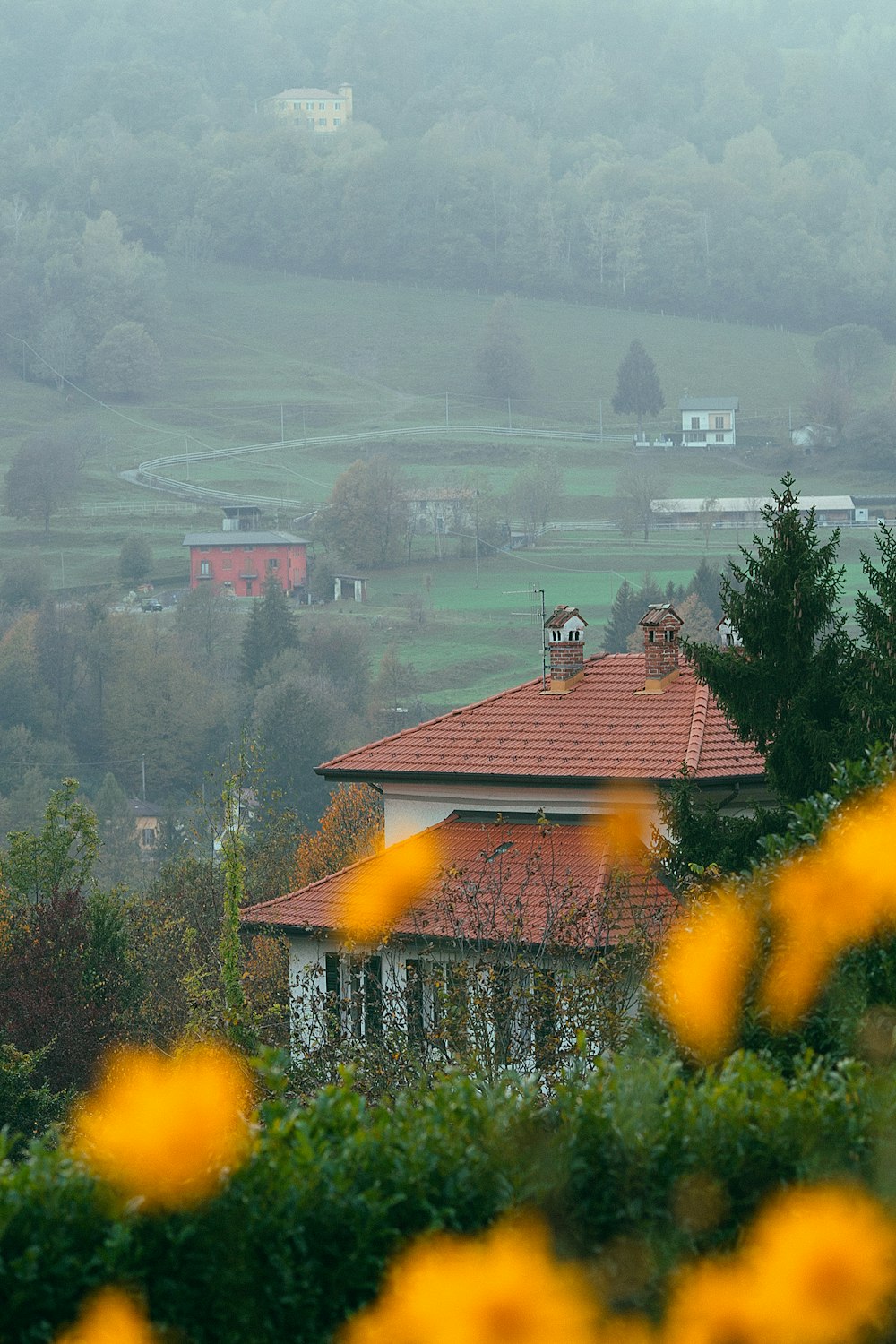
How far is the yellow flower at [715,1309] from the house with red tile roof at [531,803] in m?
10.3

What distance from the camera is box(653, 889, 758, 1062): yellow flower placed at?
28.3ft

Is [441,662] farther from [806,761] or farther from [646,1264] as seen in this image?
[646,1264]

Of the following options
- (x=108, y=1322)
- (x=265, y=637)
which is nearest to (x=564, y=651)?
(x=108, y=1322)

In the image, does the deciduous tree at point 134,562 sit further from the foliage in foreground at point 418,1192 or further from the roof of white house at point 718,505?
the foliage in foreground at point 418,1192

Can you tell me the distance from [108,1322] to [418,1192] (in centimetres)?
109

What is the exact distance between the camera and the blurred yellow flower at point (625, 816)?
70.4 ft

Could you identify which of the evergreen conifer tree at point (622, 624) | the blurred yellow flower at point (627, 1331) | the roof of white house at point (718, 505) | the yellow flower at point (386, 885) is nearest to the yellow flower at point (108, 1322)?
the blurred yellow flower at point (627, 1331)

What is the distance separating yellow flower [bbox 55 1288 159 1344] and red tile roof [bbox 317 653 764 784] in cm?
1552

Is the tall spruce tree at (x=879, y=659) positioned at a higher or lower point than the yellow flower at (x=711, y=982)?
higher

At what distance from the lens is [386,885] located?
21531mm

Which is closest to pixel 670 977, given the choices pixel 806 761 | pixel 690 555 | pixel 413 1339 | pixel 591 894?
pixel 413 1339

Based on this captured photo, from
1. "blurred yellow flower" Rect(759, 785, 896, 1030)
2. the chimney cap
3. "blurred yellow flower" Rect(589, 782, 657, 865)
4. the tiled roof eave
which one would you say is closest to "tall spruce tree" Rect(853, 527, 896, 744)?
the tiled roof eave

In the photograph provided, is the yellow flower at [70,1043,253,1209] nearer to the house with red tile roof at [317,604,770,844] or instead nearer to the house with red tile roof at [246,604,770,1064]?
the house with red tile roof at [246,604,770,1064]

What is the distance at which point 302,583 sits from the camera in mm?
166875
